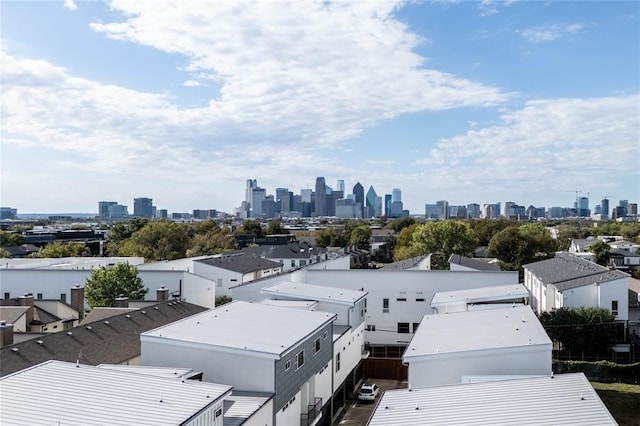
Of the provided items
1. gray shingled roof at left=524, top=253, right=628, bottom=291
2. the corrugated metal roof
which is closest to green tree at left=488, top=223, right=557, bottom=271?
gray shingled roof at left=524, top=253, right=628, bottom=291

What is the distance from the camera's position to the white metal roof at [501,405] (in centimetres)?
1280

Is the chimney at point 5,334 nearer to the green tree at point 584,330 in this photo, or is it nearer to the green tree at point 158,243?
the green tree at point 584,330

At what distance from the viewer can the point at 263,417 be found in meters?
16.8

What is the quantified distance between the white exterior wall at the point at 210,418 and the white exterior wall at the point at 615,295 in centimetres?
2998

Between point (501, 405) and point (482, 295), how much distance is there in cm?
1884

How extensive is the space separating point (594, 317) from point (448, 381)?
17.9 meters

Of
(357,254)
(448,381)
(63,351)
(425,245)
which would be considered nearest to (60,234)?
(357,254)

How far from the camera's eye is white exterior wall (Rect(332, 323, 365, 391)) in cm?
2606

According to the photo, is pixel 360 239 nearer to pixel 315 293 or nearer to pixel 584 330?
pixel 584 330

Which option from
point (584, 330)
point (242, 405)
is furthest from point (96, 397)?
point (584, 330)

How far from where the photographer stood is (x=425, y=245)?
69125 millimetres

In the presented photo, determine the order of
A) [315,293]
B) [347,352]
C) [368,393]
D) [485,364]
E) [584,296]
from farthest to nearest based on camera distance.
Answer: [584,296]
[315,293]
[347,352]
[368,393]
[485,364]

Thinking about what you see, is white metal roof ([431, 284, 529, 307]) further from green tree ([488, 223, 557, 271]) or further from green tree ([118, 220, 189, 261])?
green tree ([118, 220, 189, 261])

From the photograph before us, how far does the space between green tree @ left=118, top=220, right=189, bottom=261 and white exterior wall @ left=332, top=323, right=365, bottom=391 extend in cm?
4784
